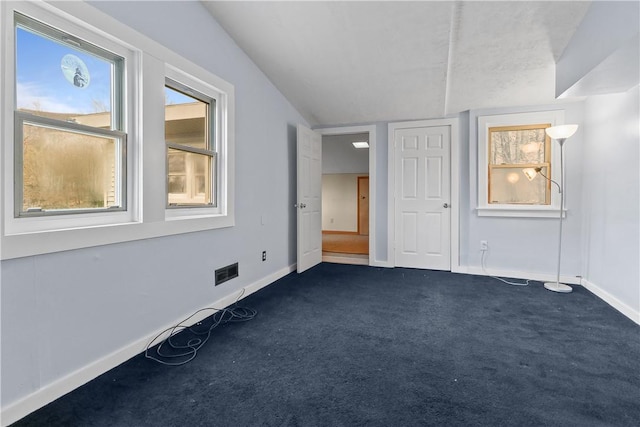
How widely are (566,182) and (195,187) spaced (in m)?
4.13

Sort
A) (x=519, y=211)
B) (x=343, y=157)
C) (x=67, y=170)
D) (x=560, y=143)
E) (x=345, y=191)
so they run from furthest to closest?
(x=345, y=191), (x=343, y=157), (x=519, y=211), (x=560, y=143), (x=67, y=170)

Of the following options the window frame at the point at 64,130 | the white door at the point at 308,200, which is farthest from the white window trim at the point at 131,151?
the white door at the point at 308,200

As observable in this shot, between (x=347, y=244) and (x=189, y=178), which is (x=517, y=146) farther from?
(x=189, y=178)

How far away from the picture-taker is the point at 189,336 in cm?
240

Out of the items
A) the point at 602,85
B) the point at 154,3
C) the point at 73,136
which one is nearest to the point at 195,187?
the point at 73,136

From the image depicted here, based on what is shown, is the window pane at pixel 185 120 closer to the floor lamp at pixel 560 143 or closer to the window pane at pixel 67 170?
the window pane at pixel 67 170

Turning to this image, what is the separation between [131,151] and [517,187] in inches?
167

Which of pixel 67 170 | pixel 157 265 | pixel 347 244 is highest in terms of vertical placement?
pixel 67 170

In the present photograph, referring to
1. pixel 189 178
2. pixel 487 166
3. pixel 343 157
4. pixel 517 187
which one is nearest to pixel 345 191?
pixel 343 157

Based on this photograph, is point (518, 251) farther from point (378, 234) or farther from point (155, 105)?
point (155, 105)

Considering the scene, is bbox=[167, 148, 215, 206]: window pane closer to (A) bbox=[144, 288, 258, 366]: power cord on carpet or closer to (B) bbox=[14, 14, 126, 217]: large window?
(B) bbox=[14, 14, 126, 217]: large window

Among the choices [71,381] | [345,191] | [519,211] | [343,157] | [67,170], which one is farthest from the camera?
[345,191]

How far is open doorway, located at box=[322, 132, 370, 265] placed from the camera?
7984 millimetres

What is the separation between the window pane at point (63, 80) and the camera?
5.42ft
